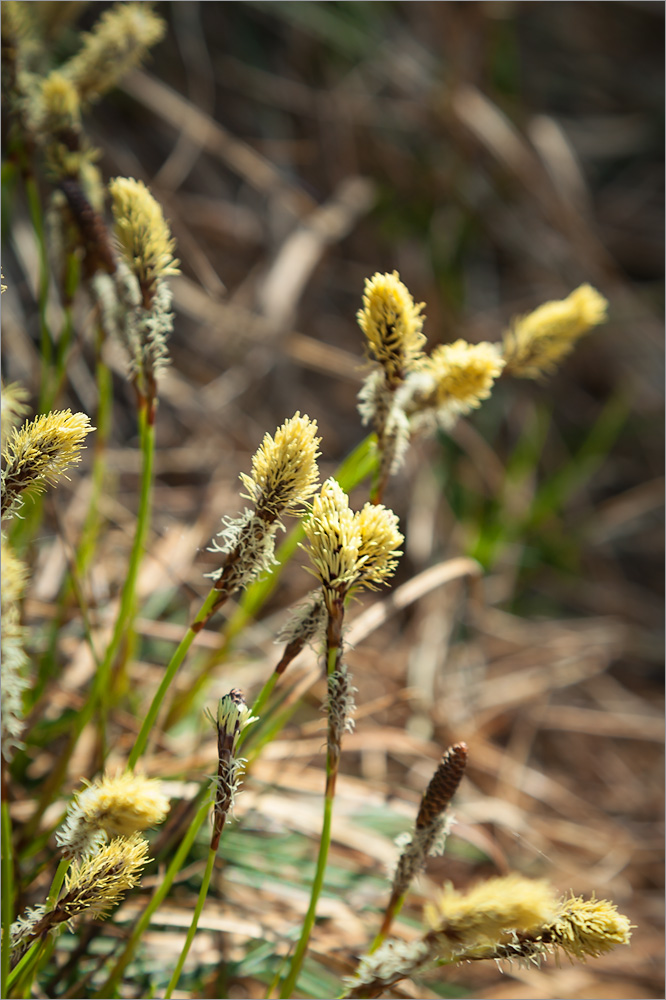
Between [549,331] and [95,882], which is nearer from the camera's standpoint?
[95,882]

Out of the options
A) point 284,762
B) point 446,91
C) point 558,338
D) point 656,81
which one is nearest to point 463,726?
point 284,762

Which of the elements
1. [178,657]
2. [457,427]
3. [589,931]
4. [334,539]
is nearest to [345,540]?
[334,539]

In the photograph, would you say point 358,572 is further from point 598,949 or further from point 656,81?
point 656,81

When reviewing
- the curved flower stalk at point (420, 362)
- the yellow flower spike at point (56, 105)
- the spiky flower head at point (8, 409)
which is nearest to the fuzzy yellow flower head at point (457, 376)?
the curved flower stalk at point (420, 362)

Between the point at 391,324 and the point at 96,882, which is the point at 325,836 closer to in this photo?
the point at 96,882

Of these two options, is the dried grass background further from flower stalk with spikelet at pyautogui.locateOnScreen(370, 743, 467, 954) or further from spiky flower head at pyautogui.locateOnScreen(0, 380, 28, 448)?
spiky flower head at pyautogui.locateOnScreen(0, 380, 28, 448)

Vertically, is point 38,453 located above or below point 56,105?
below

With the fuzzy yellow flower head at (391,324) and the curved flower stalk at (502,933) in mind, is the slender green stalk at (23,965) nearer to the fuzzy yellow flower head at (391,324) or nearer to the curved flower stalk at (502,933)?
the curved flower stalk at (502,933)
